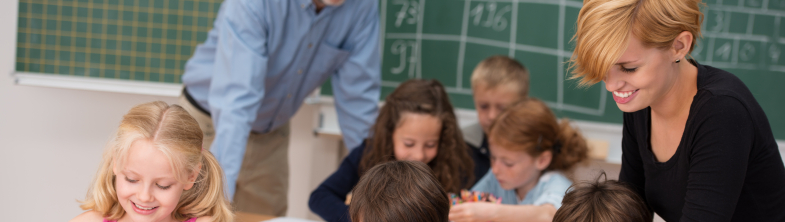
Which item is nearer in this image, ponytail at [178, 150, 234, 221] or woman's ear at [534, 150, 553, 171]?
ponytail at [178, 150, 234, 221]

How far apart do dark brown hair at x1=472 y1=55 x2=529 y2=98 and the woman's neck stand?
3.95 feet

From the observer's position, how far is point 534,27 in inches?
104

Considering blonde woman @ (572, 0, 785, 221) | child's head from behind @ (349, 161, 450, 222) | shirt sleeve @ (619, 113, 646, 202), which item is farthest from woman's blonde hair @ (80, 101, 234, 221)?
shirt sleeve @ (619, 113, 646, 202)

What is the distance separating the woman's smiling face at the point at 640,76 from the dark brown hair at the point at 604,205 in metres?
0.28

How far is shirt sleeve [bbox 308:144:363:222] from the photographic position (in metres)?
2.01

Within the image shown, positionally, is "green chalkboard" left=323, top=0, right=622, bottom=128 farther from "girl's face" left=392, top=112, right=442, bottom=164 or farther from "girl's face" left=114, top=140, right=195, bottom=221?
"girl's face" left=114, top=140, right=195, bottom=221

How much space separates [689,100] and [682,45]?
0.45 feet

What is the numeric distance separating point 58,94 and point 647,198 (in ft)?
8.72

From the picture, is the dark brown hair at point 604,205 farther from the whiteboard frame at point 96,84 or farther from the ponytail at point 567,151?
the whiteboard frame at point 96,84

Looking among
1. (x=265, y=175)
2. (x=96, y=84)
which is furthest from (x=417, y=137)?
(x=96, y=84)

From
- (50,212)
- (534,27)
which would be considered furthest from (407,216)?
(50,212)

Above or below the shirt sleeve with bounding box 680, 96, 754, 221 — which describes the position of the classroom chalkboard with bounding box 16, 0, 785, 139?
above

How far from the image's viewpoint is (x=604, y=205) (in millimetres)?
1275

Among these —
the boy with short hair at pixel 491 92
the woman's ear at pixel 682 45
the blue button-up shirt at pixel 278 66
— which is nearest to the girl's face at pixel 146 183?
the blue button-up shirt at pixel 278 66
